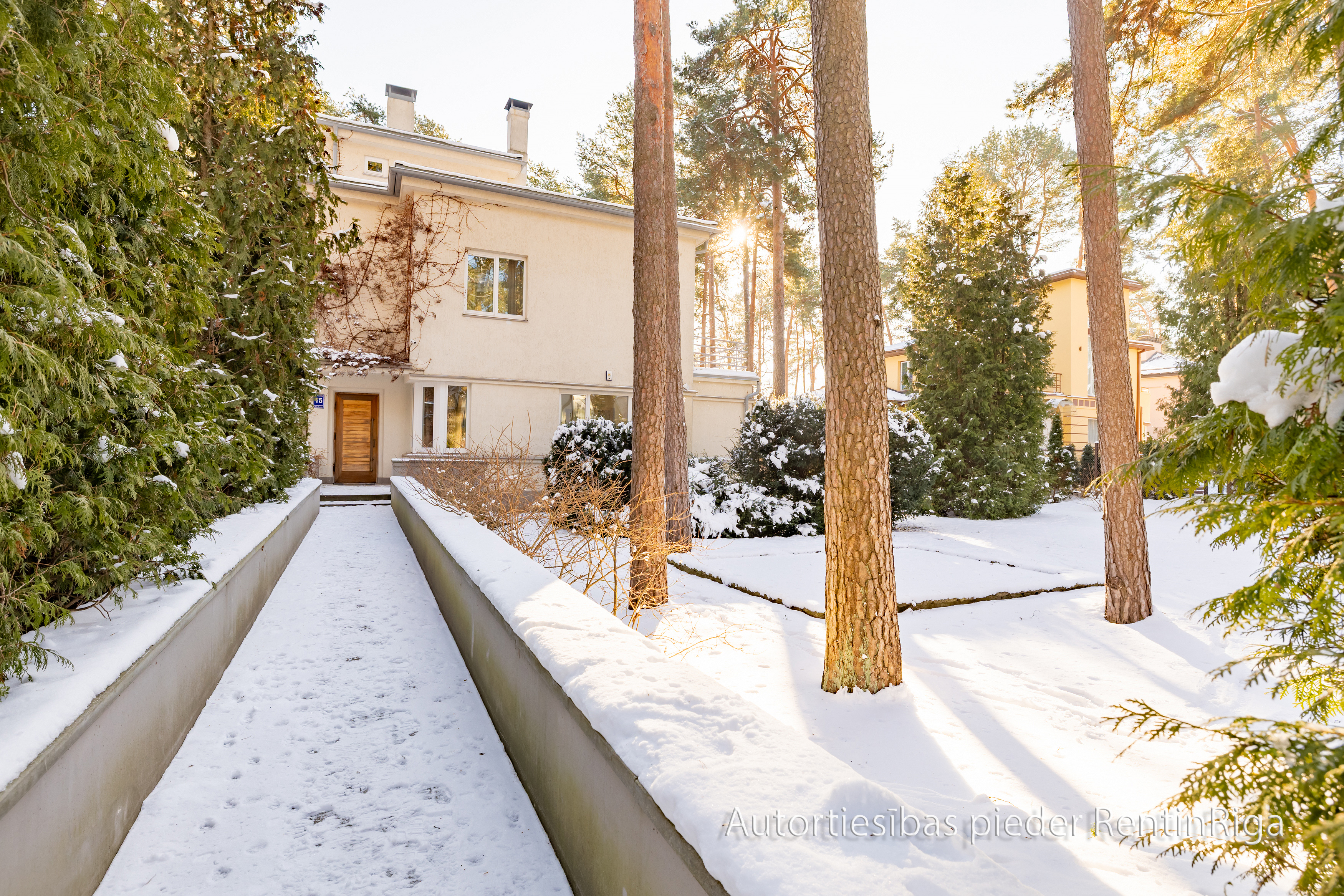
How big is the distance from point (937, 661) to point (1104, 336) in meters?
3.46

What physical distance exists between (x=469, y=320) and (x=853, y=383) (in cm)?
1291

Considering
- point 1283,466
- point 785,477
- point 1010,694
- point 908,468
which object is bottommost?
point 1010,694

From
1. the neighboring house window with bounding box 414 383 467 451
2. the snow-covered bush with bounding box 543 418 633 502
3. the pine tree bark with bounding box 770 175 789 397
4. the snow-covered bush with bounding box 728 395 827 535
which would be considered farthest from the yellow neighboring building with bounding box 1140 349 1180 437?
the neighboring house window with bounding box 414 383 467 451

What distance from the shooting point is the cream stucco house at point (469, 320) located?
1527cm

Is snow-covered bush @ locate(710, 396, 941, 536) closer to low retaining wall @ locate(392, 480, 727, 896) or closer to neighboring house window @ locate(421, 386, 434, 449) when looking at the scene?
low retaining wall @ locate(392, 480, 727, 896)

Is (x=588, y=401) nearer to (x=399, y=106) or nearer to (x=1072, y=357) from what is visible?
(x=399, y=106)

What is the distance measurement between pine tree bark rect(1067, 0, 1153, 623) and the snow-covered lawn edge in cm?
509

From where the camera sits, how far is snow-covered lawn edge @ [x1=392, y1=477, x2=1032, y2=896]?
1.29 m

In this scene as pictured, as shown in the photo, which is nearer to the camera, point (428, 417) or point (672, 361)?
point (672, 361)

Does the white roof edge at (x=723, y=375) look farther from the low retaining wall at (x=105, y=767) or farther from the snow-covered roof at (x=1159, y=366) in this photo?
the low retaining wall at (x=105, y=767)

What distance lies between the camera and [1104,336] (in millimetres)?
6043

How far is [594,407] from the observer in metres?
16.8

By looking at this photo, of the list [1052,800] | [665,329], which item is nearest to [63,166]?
[1052,800]

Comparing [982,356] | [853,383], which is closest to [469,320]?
[982,356]
